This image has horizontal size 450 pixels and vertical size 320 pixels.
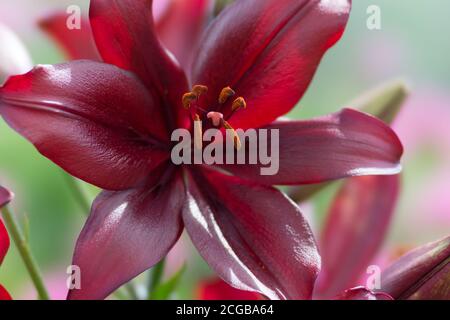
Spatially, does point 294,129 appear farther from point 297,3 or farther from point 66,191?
point 66,191

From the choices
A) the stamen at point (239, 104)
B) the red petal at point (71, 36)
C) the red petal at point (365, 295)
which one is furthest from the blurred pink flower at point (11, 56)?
the red petal at point (365, 295)

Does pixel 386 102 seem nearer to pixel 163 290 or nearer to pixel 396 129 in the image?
pixel 163 290

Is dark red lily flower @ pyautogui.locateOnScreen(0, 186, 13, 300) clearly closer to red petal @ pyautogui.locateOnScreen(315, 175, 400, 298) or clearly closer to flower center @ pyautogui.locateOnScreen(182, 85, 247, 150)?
flower center @ pyautogui.locateOnScreen(182, 85, 247, 150)

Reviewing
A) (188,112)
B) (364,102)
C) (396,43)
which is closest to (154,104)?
(188,112)

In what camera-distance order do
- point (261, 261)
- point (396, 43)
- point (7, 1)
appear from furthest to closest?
point (396, 43), point (7, 1), point (261, 261)

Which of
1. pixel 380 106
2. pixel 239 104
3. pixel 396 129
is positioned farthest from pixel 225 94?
pixel 396 129

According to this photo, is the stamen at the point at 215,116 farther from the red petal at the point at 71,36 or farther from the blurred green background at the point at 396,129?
the blurred green background at the point at 396,129

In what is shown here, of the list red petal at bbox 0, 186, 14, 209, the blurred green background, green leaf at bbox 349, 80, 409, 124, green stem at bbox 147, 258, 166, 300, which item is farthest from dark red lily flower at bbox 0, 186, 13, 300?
the blurred green background
